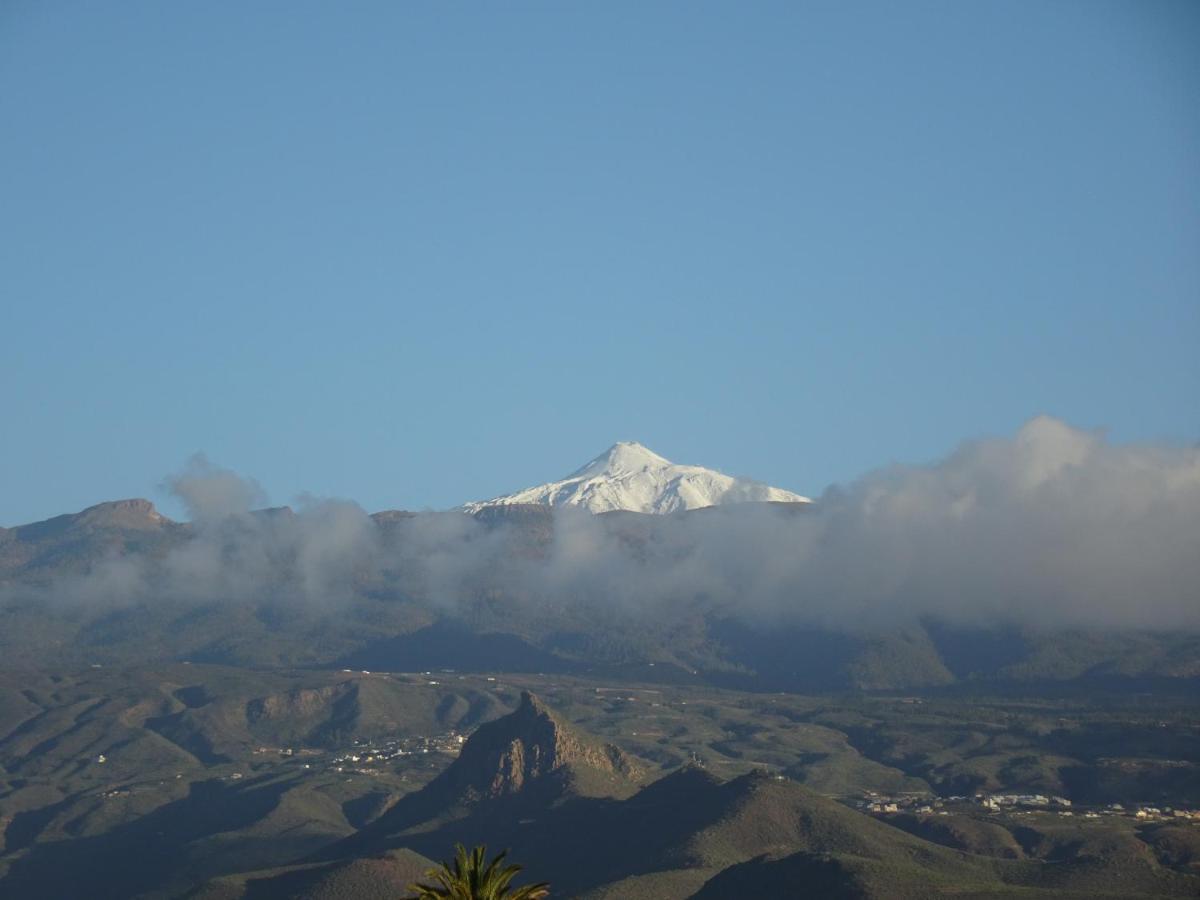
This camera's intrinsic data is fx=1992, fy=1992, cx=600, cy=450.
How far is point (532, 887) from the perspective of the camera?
138 meters

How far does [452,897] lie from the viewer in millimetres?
131125

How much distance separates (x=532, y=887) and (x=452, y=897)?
8.27 metres
